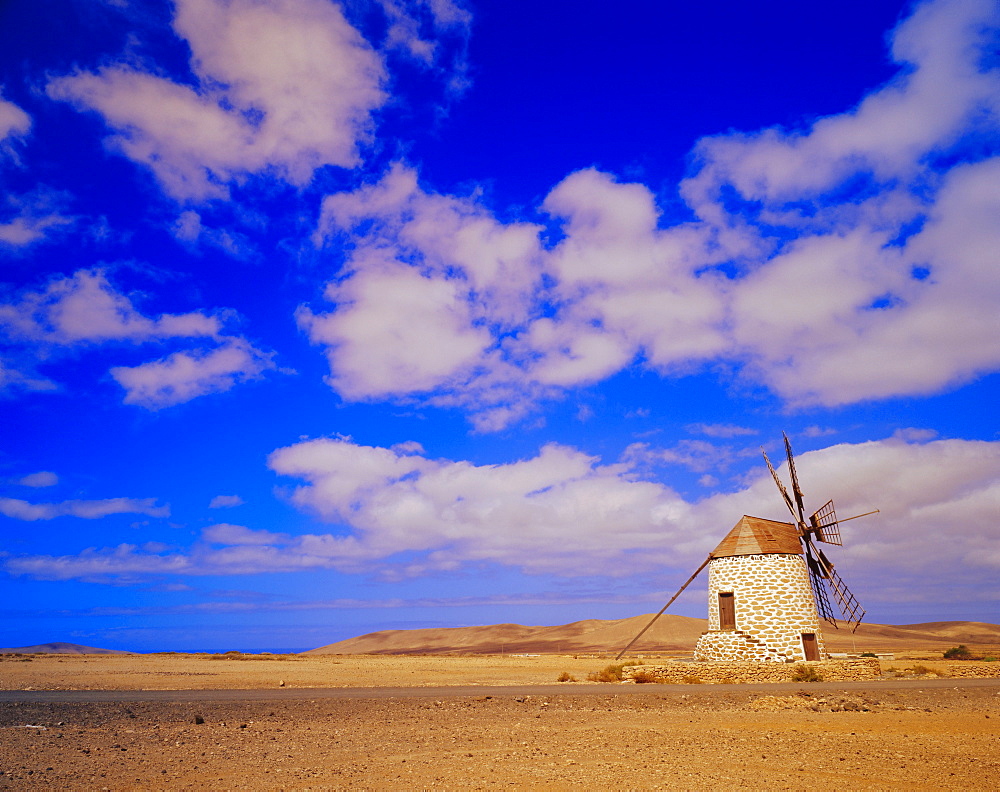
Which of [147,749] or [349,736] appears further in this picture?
[349,736]

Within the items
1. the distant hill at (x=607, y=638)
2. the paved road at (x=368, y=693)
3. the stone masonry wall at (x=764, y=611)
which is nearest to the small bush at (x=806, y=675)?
the paved road at (x=368, y=693)

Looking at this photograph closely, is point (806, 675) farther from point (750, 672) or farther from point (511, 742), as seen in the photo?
point (511, 742)

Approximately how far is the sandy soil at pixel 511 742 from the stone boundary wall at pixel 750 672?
5.93 meters

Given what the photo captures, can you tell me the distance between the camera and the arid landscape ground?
8.94 m

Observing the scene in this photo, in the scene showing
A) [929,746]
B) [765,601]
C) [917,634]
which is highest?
[765,601]

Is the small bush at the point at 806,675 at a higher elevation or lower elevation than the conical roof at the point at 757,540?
lower

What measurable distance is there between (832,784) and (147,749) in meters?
10.3

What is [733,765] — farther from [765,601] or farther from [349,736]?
[765,601]

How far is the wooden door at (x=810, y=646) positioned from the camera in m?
27.0

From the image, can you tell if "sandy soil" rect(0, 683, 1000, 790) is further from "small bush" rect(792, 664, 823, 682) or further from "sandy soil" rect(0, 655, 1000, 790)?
"small bush" rect(792, 664, 823, 682)

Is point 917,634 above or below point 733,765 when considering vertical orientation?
below

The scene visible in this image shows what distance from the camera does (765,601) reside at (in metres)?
27.1

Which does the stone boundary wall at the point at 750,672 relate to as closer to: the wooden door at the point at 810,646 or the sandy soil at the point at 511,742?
the wooden door at the point at 810,646

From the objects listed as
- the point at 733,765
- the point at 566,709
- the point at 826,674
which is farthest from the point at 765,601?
the point at 733,765
